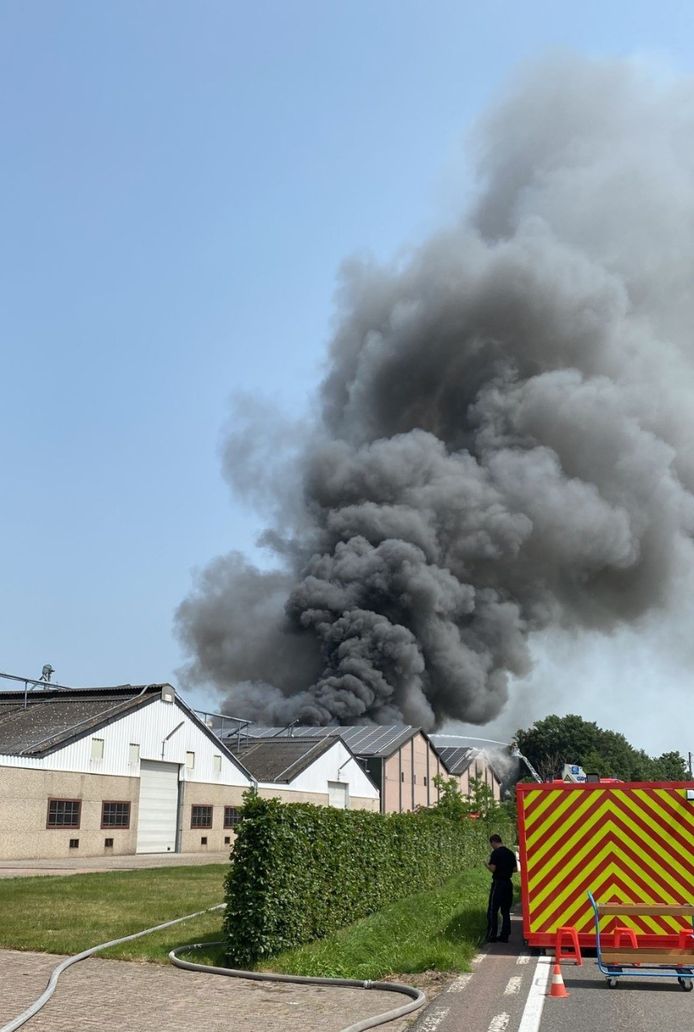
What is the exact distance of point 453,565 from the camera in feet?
185

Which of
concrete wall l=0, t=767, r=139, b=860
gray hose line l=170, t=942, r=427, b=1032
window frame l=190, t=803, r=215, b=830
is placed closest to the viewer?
gray hose line l=170, t=942, r=427, b=1032

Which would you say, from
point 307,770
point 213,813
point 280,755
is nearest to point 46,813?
point 213,813

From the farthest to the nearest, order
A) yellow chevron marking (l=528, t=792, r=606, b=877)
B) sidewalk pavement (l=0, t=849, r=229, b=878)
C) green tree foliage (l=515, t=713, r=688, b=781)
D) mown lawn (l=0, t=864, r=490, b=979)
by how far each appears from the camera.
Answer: green tree foliage (l=515, t=713, r=688, b=781)
sidewalk pavement (l=0, t=849, r=229, b=878)
yellow chevron marking (l=528, t=792, r=606, b=877)
mown lawn (l=0, t=864, r=490, b=979)

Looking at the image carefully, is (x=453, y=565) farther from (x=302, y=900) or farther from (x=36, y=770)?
(x=302, y=900)

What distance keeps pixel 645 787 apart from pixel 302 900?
13.4 ft

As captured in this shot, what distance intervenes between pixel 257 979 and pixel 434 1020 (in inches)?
87.9

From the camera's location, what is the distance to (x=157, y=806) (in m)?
30.8

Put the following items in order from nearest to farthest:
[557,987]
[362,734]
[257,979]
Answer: [557,987] → [257,979] → [362,734]

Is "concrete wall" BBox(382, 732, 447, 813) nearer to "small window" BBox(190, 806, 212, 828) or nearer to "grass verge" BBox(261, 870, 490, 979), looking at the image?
"small window" BBox(190, 806, 212, 828)

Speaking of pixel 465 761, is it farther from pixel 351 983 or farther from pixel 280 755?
pixel 351 983

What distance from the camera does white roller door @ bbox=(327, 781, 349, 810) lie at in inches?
1703

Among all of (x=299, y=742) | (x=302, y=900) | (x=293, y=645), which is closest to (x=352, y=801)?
(x=299, y=742)

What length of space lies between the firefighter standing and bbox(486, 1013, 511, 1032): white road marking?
4.19 m

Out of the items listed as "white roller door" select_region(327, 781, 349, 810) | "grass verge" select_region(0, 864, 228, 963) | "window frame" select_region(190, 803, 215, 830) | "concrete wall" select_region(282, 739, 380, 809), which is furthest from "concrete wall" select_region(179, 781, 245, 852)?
"grass verge" select_region(0, 864, 228, 963)
